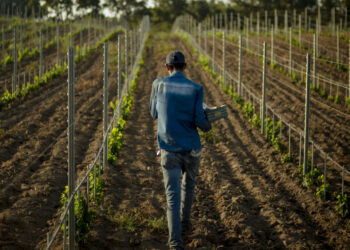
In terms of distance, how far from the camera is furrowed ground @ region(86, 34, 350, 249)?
18.0 feet

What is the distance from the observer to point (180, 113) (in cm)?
489

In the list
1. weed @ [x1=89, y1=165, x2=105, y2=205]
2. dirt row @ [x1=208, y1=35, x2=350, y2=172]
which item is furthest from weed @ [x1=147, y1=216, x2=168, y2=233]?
dirt row @ [x1=208, y1=35, x2=350, y2=172]

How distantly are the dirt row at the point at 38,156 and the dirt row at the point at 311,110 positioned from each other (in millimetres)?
4719

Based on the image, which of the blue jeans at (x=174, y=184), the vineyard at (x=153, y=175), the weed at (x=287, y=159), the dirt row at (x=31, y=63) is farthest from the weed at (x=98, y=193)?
the dirt row at (x=31, y=63)

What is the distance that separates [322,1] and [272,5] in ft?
19.5

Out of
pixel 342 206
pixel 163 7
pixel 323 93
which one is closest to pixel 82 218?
pixel 342 206

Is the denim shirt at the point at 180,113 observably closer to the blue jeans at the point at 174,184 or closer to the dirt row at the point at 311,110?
the blue jeans at the point at 174,184

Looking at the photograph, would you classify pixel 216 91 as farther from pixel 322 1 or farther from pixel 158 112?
pixel 322 1

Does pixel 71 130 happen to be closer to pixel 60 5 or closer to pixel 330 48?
pixel 330 48

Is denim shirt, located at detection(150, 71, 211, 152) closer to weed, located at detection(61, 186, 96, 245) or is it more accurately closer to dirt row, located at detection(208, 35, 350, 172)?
weed, located at detection(61, 186, 96, 245)

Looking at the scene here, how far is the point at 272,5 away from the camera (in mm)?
59688

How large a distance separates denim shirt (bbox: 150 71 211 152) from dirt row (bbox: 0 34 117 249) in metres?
1.20

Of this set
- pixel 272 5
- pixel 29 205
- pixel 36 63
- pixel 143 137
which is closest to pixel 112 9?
pixel 272 5

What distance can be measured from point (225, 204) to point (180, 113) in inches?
90.1
